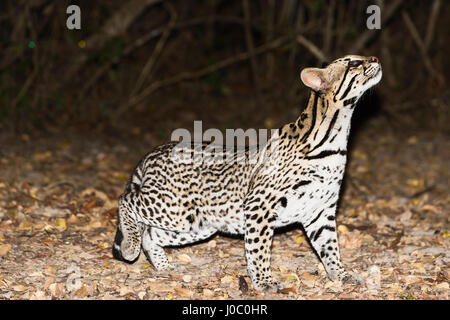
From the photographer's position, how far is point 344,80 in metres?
4.75

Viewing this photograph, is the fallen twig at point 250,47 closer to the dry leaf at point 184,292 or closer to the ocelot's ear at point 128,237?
the ocelot's ear at point 128,237

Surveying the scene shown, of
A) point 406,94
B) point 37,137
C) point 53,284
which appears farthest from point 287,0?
point 53,284

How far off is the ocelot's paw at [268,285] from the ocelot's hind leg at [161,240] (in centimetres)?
80

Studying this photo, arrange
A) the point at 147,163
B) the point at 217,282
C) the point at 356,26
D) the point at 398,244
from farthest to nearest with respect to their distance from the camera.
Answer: the point at 356,26, the point at 398,244, the point at 147,163, the point at 217,282

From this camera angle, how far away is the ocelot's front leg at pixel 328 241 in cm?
515

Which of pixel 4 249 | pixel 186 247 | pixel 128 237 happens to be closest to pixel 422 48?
pixel 186 247

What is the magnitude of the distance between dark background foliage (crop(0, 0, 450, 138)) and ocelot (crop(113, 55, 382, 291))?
4.77m

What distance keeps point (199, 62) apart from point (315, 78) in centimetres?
778

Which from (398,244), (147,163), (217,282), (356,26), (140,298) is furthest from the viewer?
(356,26)

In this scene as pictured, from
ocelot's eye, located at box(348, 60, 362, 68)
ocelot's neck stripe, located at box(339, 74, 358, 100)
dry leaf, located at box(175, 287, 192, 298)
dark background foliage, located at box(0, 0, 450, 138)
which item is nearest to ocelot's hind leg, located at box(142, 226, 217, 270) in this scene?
dry leaf, located at box(175, 287, 192, 298)

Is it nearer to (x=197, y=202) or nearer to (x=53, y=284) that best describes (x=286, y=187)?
(x=197, y=202)

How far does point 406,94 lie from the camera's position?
11.7 m

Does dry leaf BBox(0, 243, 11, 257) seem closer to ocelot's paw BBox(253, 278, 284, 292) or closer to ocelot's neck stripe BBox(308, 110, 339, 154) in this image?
ocelot's paw BBox(253, 278, 284, 292)

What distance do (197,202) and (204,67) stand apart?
21.9ft
